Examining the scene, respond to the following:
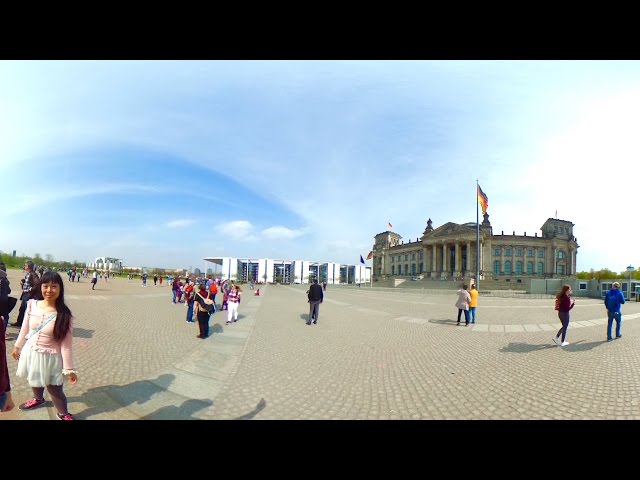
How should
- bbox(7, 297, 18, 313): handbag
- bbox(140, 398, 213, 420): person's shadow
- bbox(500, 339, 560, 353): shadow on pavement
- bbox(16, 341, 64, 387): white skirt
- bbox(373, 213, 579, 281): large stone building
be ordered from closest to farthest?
1. bbox(16, 341, 64, 387): white skirt
2. bbox(140, 398, 213, 420): person's shadow
3. bbox(7, 297, 18, 313): handbag
4. bbox(500, 339, 560, 353): shadow on pavement
5. bbox(373, 213, 579, 281): large stone building

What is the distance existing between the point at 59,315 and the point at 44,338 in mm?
286

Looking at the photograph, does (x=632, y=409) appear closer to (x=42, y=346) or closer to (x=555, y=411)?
(x=555, y=411)

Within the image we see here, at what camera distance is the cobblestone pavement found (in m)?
3.75

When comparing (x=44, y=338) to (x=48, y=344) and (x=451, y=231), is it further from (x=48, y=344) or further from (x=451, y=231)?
(x=451, y=231)

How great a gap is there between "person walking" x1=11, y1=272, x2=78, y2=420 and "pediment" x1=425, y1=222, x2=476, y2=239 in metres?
79.7

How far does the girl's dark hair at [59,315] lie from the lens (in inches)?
122

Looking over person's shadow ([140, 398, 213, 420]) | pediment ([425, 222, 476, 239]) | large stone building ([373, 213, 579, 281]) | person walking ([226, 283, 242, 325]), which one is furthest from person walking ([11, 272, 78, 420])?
pediment ([425, 222, 476, 239])

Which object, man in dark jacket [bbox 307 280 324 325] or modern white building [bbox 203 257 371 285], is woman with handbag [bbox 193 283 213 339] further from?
modern white building [bbox 203 257 371 285]

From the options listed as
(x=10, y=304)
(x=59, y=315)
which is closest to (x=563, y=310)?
(x=59, y=315)

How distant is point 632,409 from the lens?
12.9ft
